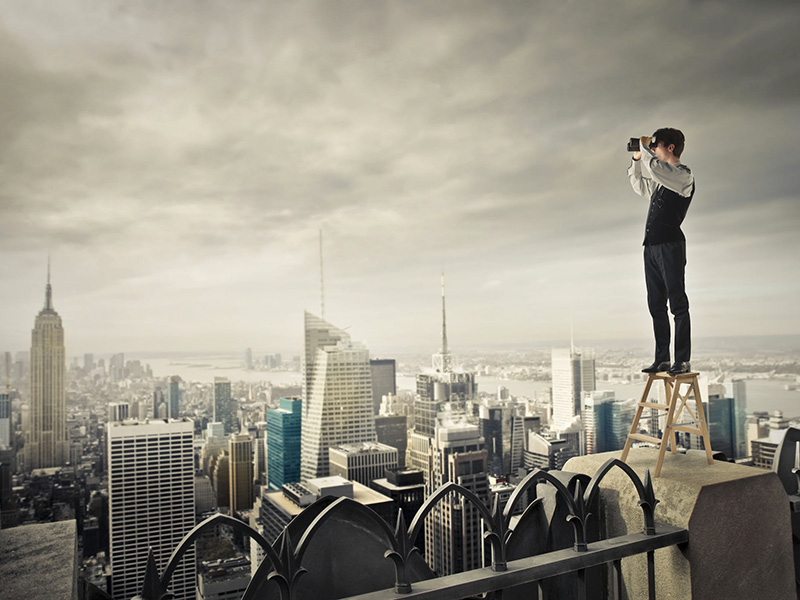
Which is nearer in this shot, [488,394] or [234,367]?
[488,394]

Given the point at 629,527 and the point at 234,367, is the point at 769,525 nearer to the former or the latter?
the point at 629,527

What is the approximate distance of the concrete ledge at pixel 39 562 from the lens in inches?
27.3

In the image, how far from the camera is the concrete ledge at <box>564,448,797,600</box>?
44.9 inches

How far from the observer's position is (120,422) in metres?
11.1

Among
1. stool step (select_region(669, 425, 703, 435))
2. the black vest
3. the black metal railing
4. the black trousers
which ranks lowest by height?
the black metal railing

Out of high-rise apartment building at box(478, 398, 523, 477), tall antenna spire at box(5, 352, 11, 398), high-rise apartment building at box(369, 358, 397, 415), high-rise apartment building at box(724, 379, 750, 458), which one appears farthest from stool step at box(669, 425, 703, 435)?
high-rise apartment building at box(369, 358, 397, 415)

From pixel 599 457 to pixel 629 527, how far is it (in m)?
0.25

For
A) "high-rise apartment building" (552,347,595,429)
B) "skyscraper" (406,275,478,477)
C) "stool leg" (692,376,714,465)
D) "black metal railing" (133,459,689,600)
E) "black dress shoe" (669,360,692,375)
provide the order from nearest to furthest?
"black metal railing" (133,459,689,600)
"stool leg" (692,376,714,465)
"black dress shoe" (669,360,692,375)
"high-rise apartment building" (552,347,595,429)
"skyscraper" (406,275,478,477)

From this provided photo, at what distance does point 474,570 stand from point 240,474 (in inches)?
459

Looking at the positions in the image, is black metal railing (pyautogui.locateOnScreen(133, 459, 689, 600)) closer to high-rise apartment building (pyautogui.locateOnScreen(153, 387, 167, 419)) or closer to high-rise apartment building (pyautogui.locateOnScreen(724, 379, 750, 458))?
high-rise apartment building (pyautogui.locateOnScreen(724, 379, 750, 458))

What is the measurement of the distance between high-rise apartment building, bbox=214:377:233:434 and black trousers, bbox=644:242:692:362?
42.6 feet

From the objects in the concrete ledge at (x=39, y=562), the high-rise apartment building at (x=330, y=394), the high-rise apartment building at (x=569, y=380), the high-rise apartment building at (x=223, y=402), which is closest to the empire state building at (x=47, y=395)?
the high-rise apartment building at (x=223, y=402)

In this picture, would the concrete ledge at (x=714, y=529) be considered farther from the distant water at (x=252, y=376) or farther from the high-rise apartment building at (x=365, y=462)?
the high-rise apartment building at (x=365, y=462)

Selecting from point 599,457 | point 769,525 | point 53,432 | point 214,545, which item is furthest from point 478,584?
point 53,432
